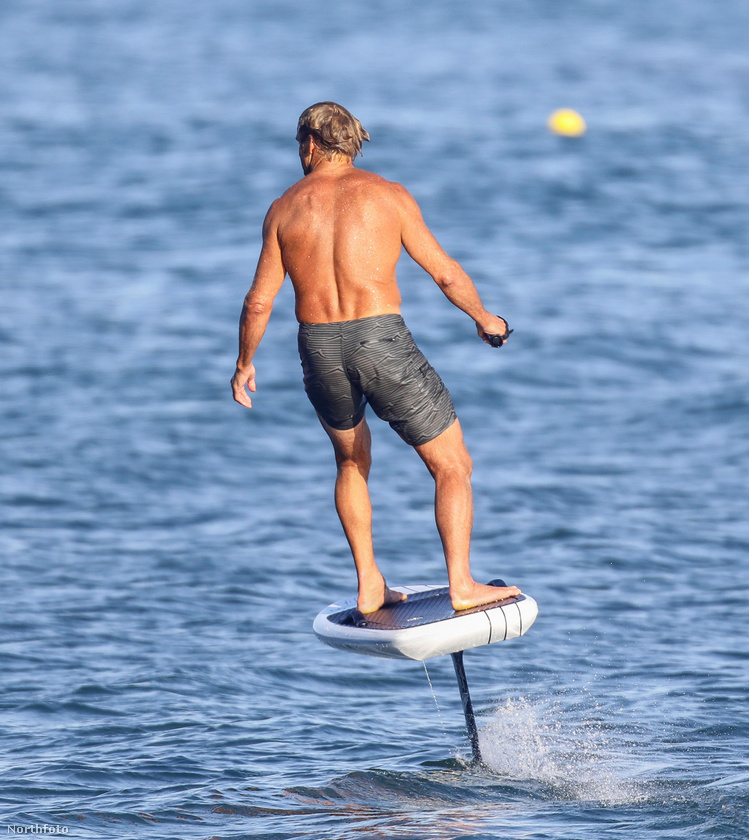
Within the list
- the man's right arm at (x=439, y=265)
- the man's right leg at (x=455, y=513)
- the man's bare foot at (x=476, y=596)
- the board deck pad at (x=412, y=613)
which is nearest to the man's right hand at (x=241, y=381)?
the man's right leg at (x=455, y=513)

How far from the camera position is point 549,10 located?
5228cm

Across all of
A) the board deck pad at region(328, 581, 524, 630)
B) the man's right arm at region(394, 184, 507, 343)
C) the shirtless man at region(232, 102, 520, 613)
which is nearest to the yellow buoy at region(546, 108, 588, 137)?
the board deck pad at region(328, 581, 524, 630)

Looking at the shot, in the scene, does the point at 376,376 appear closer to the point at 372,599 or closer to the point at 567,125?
the point at 372,599

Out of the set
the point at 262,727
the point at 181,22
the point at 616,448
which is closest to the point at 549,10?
the point at 181,22

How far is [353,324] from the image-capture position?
7.37 meters

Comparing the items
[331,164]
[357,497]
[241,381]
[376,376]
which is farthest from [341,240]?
[357,497]

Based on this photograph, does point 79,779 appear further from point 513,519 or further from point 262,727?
point 513,519

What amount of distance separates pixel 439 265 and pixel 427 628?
203cm

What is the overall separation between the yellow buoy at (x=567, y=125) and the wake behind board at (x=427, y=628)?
30.5 m

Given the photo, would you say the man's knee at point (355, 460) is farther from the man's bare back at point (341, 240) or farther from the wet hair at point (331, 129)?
the wet hair at point (331, 129)

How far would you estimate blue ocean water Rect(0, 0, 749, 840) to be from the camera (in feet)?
29.9

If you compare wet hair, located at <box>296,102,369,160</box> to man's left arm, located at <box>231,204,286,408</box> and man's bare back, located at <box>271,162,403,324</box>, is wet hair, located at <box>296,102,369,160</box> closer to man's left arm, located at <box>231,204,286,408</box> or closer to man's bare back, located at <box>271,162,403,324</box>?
man's bare back, located at <box>271,162,403,324</box>

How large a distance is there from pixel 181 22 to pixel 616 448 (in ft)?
122

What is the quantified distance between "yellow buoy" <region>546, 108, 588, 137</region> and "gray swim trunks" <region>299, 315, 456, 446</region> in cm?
3037
